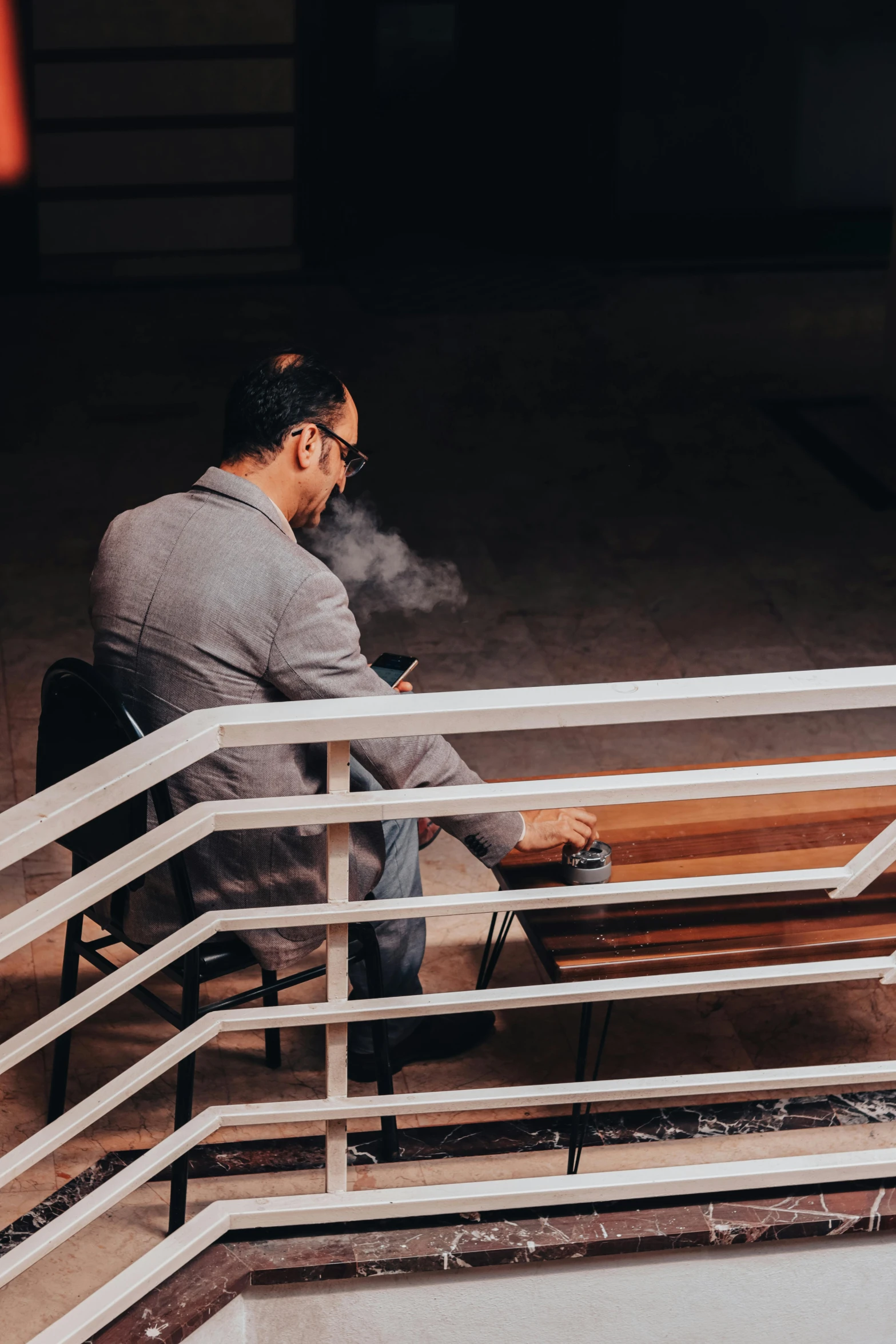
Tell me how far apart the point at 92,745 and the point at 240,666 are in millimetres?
236

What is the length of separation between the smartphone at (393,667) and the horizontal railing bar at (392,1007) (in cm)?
83

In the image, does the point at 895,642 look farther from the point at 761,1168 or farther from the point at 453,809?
the point at 453,809

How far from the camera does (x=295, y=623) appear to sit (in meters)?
2.16

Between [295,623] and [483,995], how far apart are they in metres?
0.58

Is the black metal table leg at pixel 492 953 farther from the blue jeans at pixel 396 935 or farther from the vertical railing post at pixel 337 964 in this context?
the vertical railing post at pixel 337 964

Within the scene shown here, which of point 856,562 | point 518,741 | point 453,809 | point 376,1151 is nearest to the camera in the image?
point 453,809

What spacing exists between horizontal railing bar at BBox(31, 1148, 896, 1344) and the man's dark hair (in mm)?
1097

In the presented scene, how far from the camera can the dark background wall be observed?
7.69m

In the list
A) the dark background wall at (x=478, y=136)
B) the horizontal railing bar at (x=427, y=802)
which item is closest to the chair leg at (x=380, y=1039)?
the horizontal railing bar at (x=427, y=802)

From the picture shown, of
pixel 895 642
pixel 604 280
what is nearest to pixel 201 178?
pixel 604 280

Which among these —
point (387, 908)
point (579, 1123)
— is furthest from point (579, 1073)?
point (387, 908)

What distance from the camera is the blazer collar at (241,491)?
90.0 inches

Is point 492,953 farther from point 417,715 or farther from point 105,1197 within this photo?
point 417,715

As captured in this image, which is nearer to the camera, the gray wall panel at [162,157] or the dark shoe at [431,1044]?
the dark shoe at [431,1044]
